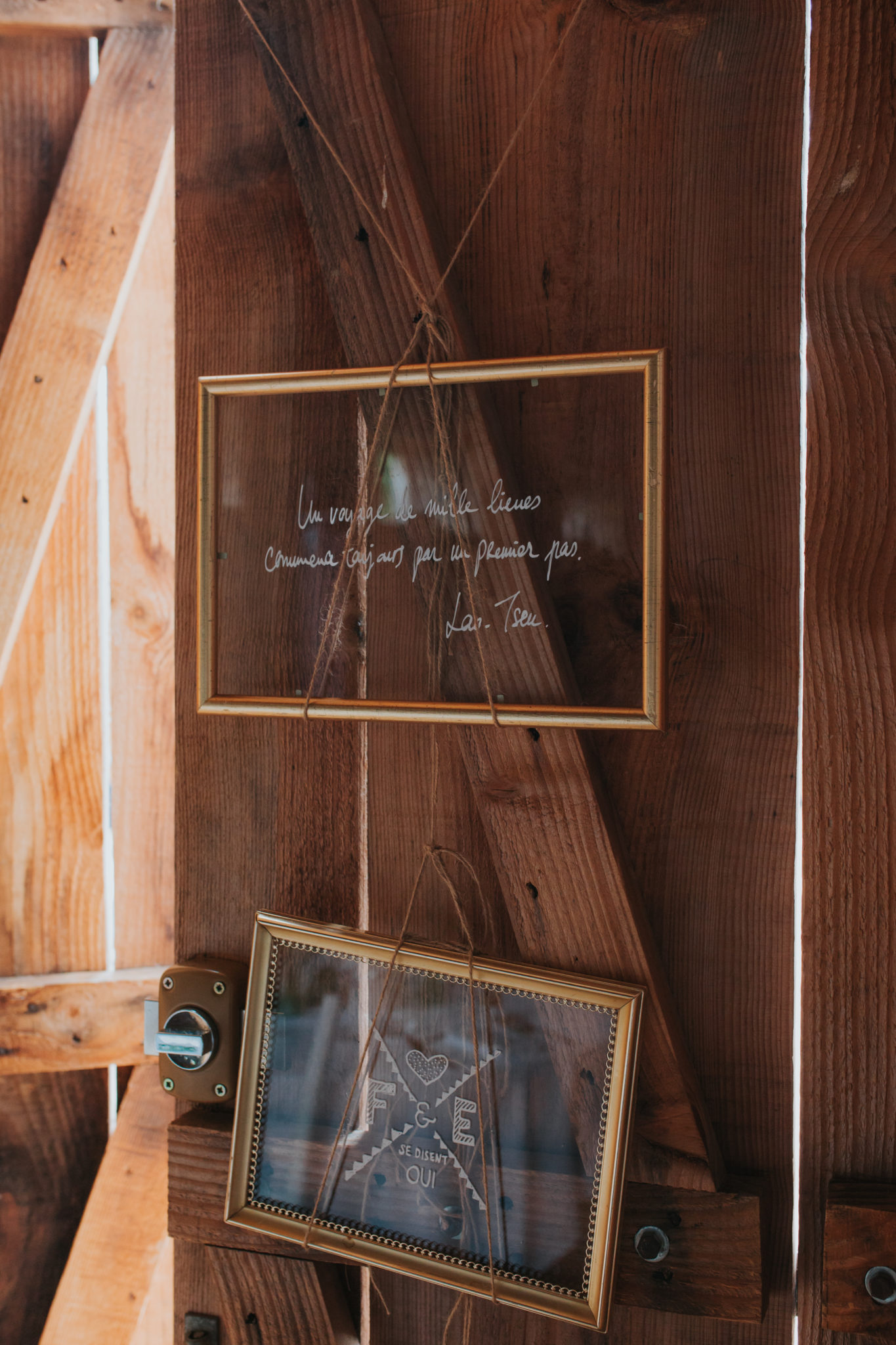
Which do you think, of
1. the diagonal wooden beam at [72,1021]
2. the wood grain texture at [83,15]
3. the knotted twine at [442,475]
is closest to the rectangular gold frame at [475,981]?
the knotted twine at [442,475]

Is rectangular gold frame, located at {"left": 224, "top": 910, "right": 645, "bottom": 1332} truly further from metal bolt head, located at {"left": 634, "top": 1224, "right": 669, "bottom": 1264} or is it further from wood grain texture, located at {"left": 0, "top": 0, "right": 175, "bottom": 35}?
wood grain texture, located at {"left": 0, "top": 0, "right": 175, "bottom": 35}

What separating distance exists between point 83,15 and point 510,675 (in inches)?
52.3

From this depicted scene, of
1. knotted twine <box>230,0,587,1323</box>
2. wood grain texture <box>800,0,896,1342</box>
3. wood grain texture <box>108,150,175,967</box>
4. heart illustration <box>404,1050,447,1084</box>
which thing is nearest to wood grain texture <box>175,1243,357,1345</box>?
knotted twine <box>230,0,587,1323</box>

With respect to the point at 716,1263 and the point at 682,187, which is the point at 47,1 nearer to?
the point at 682,187

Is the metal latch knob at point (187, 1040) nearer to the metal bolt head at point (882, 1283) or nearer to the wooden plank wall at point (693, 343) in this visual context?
the wooden plank wall at point (693, 343)

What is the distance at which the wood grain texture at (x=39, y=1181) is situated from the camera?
4.83ft

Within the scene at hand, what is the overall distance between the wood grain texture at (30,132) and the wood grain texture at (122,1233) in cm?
125

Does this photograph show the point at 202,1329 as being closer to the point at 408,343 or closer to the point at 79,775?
the point at 79,775

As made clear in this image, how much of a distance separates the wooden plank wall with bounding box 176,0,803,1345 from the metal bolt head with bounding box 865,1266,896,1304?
8 centimetres

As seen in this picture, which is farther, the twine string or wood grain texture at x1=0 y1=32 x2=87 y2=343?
wood grain texture at x1=0 y1=32 x2=87 y2=343

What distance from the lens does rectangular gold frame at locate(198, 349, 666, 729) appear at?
0.72m

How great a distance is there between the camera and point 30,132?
4.66 ft

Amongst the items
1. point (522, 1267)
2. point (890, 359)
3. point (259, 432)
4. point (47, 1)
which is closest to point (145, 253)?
point (47, 1)

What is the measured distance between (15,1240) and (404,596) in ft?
4.30
